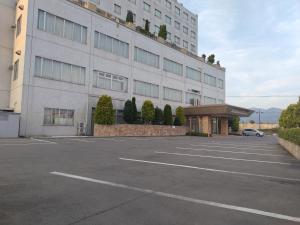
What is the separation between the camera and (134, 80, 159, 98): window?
3628 centimetres

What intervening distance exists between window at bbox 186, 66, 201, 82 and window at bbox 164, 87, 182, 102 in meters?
4.23

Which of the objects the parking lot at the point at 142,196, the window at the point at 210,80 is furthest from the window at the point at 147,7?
the parking lot at the point at 142,196

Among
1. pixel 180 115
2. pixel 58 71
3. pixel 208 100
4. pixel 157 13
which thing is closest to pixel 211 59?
pixel 208 100

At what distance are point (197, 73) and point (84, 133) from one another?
2681 cm

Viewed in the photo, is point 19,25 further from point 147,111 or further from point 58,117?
point 147,111

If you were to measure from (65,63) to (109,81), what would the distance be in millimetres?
5948

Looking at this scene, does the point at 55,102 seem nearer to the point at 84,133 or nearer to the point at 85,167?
the point at 84,133

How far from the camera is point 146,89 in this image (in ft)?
124

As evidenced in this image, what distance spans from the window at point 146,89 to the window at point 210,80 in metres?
15.6

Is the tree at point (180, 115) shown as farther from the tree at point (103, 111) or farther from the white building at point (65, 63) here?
the tree at point (103, 111)

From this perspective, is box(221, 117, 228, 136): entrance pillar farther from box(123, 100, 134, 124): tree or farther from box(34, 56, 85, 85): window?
box(34, 56, 85, 85): window

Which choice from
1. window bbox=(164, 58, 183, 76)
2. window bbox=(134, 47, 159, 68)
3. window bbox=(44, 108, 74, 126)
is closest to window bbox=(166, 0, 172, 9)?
window bbox=(164, 58, 183, 76)

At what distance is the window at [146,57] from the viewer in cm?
3647

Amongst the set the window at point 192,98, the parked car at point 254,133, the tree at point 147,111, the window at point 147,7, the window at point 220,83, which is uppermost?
the window at point 147,7
